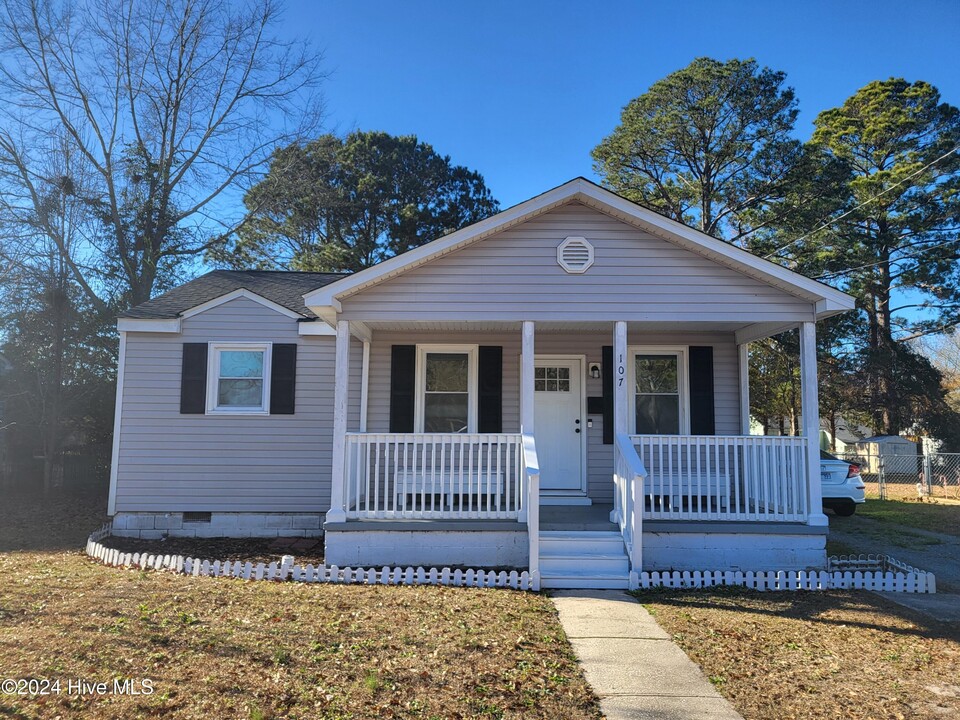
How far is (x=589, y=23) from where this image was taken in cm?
1248

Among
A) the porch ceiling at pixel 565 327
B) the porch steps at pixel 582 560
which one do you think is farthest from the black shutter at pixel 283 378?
the porch steps at pixel 582 560

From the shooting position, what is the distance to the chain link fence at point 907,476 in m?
16.5

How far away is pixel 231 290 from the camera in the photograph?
→ 32.8 feet

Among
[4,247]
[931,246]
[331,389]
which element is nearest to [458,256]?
[331,389]

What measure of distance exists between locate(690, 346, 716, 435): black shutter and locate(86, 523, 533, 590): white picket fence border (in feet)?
12.4

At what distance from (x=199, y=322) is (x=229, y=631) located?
612 cm

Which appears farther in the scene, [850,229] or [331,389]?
[850,229]

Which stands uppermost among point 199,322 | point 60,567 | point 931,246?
point 931,246

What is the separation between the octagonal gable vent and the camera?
7660 mm

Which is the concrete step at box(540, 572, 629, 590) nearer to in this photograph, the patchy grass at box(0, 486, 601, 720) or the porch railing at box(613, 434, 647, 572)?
the porch railing at box(613, 434, 647, 572)

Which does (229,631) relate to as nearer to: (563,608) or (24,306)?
(563,608)

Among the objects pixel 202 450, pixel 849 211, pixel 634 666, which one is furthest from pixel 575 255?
pixel 849 211

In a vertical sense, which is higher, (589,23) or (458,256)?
(589,23)

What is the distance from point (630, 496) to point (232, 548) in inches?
219
